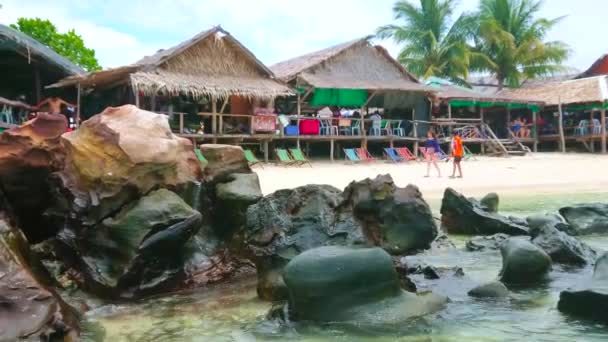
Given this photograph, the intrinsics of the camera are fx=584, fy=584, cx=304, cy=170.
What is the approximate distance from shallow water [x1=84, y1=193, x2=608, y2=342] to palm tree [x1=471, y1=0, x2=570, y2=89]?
29721 millimetres

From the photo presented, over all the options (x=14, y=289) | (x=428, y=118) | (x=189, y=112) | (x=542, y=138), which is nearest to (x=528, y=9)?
(x=542, y=138)

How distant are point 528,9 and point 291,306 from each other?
34.9 meters

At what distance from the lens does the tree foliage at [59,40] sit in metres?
27.7

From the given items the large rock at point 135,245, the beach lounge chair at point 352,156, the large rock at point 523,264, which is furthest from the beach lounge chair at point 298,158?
the large rock at point 135,245

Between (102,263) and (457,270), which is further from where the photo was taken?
(457,270)

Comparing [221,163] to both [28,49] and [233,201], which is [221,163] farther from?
[28,49]

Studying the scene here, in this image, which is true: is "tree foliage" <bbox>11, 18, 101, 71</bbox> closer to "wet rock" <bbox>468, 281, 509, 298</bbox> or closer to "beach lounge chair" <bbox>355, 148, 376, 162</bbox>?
"beach lounge chair" <bbox>355, 148, 376, 162</bbox>

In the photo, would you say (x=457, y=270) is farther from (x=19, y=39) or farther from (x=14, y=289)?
(x=19, y=39)

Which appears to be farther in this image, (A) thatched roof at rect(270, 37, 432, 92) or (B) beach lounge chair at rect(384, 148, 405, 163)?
(B) beach lounge chair at rect(384, 148, 405, 163)

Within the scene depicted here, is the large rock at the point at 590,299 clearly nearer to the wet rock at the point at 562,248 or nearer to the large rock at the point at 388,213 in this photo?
the wet rock at the point at 562,248

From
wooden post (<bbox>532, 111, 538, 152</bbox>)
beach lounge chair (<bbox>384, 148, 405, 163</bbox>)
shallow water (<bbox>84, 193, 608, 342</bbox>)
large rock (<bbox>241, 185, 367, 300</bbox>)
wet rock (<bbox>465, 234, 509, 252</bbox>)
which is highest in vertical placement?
wooden post (<bbox>532, 111, 538, 152</bbox>)

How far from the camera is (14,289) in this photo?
3.62 m

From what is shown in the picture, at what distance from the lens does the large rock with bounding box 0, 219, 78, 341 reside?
339 centimetres

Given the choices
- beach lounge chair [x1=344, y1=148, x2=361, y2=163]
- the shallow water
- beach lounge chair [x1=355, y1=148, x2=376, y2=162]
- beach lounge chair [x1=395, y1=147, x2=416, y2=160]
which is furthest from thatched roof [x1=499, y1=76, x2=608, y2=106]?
the shallow water
